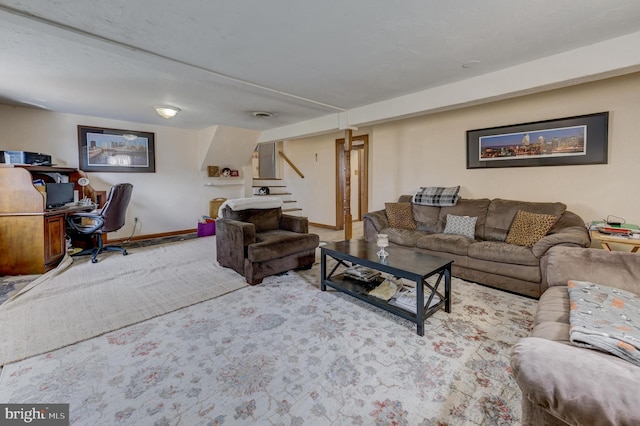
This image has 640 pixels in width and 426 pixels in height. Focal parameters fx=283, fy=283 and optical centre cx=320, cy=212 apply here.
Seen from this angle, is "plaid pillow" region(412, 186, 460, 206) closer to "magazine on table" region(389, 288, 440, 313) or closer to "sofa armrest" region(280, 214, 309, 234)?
"sofa armrest" region(280, 214, 309, 234)

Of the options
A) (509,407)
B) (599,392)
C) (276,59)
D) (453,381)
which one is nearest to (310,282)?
(453,381)

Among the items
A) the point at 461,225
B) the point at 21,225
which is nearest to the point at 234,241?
the point at 21,225

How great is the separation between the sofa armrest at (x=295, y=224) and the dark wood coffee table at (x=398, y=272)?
897 millimetres

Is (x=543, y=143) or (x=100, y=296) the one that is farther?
(x=543, y=143)

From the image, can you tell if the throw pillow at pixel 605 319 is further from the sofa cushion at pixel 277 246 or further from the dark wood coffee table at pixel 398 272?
the sofa cushion at pixel 277 246

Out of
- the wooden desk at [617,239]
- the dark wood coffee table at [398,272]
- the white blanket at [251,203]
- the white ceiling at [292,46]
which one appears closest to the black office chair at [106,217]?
the white ceiling at [292,46]

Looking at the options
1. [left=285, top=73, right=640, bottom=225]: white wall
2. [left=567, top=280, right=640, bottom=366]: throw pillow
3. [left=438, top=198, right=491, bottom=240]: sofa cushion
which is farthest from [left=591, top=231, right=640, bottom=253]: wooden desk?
[left=567, top=280, right=640, bottom=366]: throw pillow

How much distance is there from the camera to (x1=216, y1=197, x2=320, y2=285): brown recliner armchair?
2.98 metres

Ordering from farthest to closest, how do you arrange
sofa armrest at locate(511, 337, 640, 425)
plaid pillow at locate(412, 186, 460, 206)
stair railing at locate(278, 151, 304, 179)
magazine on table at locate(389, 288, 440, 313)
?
1. stair railing at locate(278, 151, 304, 179)
2. plaid pillow at locate(412, 186, 460, 206)
3. magazine on table at locate(389, 288, 440, 313)
4. sofa armrest at locate(511, 337, 640, 425)

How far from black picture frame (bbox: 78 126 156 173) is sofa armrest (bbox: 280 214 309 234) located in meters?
3.17

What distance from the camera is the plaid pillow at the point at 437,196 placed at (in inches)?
149

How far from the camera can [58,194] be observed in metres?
3.96

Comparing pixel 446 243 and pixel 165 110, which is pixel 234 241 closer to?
pixel 165 110

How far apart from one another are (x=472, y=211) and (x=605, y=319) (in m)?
2.41
